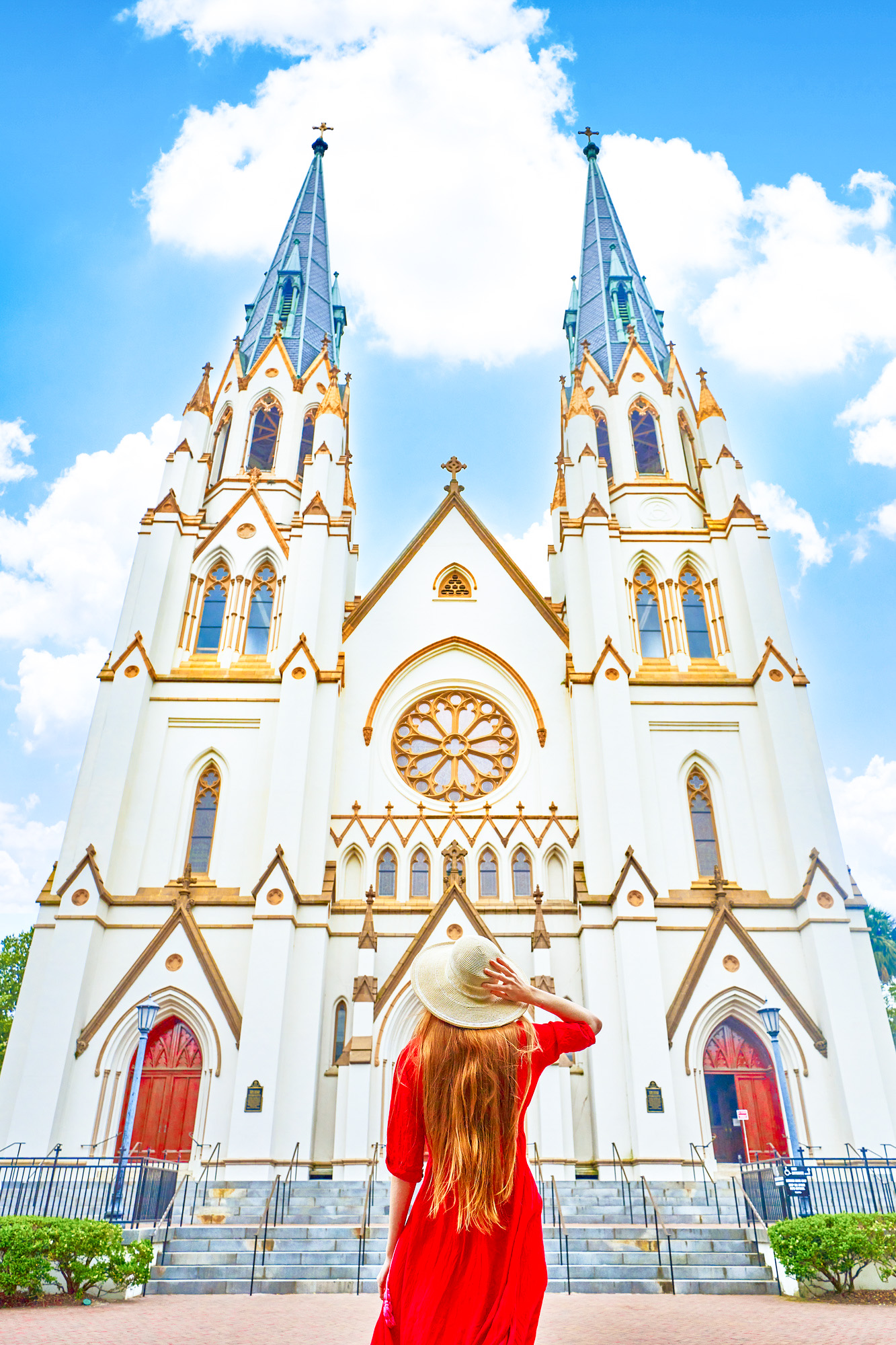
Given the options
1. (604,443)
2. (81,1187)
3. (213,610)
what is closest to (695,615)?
(604,443)

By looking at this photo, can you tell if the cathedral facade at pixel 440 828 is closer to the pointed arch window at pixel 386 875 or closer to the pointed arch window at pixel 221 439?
the pointed arch window at pixel 386 875

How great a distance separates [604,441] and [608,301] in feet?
27.0

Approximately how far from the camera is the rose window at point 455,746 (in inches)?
872

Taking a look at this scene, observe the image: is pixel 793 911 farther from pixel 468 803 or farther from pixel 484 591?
pixel 484 591

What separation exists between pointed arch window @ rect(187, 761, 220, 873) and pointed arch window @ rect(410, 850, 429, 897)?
466cm

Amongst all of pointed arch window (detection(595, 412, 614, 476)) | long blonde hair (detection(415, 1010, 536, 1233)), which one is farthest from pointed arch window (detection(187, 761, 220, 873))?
long blonde hair (detection(415, 1010, 536, 1233))

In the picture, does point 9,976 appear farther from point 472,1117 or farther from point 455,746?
point 472,1117

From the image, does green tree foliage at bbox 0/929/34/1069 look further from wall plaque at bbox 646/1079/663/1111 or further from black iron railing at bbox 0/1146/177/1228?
wall plaque at bbox 646/1079/663/1111

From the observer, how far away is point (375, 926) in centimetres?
1981

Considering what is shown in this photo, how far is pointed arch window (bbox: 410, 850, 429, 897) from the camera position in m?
20.5

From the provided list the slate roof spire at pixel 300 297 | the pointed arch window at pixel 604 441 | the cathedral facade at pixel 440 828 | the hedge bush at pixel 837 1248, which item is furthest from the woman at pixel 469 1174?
the slate roof spire at pixel 300 297

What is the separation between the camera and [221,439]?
2853 centimetres

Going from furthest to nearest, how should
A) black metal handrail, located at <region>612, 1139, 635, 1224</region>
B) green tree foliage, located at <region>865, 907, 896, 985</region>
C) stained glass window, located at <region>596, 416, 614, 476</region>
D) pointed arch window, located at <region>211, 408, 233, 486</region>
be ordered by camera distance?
green tree foliage, located at <region>865, 907, 896, 985</region> < pointed arch window, located at <region>211, 408, 233, 486</region> < stained glass window, located at <region>596, 416, 614, 476</region> < black metal handrail, located at <region>612, 1139, 635, 1224</region>

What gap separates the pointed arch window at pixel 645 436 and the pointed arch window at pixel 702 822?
10.4 metres
